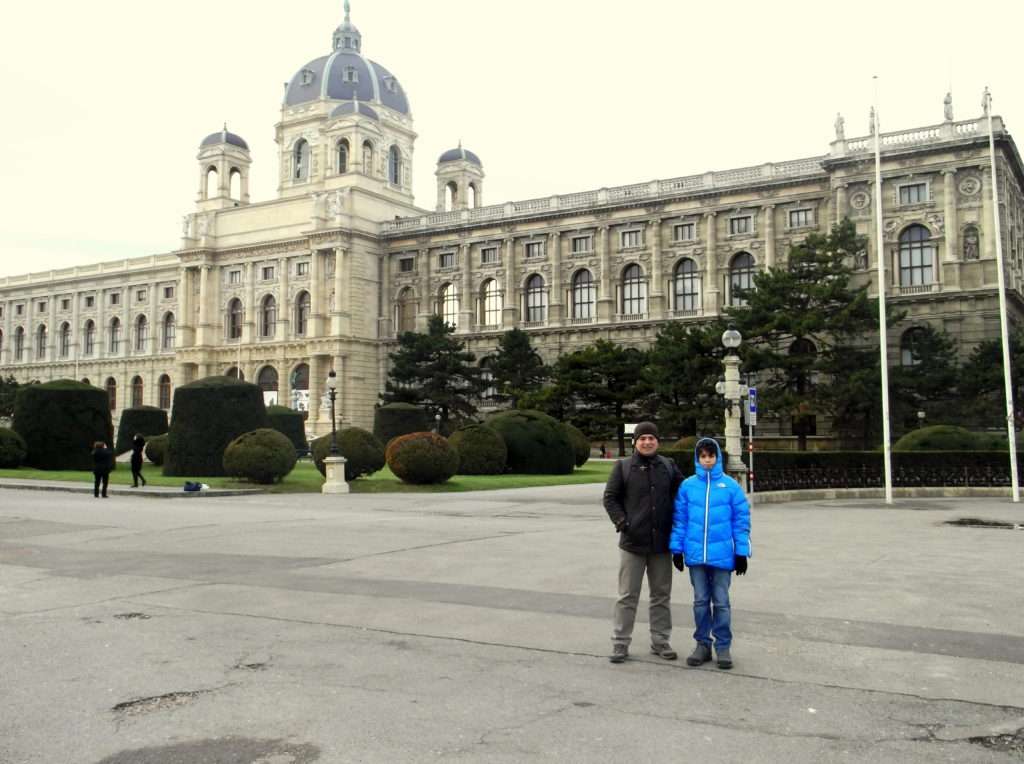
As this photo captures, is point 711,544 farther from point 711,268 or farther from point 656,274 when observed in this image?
point 656,274

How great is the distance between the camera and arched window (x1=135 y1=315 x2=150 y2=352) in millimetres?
89375

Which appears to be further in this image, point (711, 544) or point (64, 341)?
point (64, 341)

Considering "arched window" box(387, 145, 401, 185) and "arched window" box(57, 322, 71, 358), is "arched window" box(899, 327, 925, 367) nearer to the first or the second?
"arched window" box(387, 145, 401, 185)

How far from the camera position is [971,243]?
51875 millimetres

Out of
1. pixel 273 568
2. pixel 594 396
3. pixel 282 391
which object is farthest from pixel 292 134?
pixel 273 568

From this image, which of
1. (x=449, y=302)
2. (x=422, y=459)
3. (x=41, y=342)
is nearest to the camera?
(x=422, y=459)

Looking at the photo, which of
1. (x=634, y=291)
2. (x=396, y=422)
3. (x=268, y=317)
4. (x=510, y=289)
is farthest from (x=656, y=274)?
(x=268, y=317)

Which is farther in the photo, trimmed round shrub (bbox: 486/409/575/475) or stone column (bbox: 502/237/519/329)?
stone column (bbox: 502/237/519/329)

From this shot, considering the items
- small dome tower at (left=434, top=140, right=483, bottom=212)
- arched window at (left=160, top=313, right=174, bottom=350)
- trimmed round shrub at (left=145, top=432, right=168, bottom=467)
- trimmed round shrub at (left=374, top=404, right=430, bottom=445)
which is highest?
small dome tower at (left=434, top=140, right=483, bottom=212)

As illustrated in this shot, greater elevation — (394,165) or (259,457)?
(394,165)

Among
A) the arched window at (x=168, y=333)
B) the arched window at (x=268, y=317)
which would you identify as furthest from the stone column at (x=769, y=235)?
the arched window at (x=168, y=333)

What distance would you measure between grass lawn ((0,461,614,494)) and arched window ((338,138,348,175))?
45407mm

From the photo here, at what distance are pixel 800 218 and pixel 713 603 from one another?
55.7m

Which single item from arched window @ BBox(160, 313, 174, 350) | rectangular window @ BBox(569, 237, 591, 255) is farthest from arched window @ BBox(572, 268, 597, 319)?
arched window @ BBox(160, 313, 174, 350)
